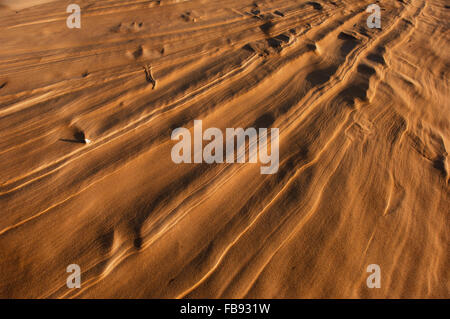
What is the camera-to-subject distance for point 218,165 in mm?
1383

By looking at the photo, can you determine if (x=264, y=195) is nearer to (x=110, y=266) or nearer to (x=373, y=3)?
(x=110, y=266)

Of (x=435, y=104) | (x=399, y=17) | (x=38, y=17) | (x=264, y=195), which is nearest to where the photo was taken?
(x=264, y=195)

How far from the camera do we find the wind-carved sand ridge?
42.8 inches

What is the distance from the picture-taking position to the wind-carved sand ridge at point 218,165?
1087 mm

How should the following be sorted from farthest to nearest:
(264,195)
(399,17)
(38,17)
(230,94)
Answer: (399,17), (38,17), (230,94), (264,195)

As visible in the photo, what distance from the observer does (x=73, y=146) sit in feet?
4.52

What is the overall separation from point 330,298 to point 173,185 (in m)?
0.83

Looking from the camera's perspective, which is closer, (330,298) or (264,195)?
(330,298)

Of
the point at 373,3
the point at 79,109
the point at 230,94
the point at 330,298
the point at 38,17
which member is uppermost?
the point at 373,3

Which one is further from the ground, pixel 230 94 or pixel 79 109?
pixel 230 94

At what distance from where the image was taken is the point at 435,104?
181 cm

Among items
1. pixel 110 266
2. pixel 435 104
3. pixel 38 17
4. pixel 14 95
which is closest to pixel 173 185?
pixel 110 266
